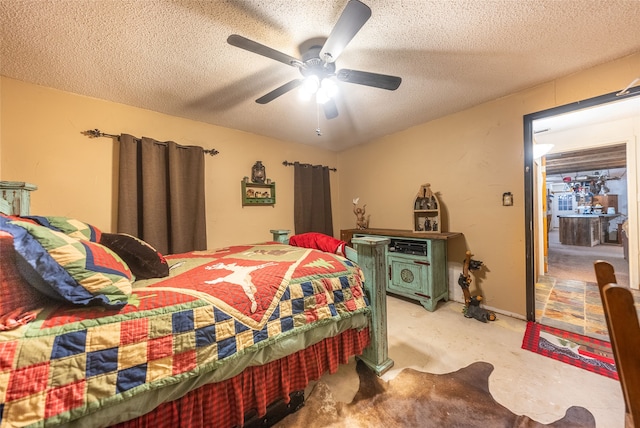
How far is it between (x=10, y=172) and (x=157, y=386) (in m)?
2.57

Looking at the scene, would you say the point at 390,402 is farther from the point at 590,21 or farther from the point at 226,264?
the point at 590,21

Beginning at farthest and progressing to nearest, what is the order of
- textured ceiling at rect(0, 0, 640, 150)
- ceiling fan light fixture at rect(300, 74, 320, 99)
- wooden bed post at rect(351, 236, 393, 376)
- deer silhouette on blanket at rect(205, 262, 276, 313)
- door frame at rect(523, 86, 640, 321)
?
door frame at rect(523, 86, 640, 321), ceiling fan light fixture at rect(300, 74, 320, 99), wooden bed post at rect(351, 236, 393, 376), textured ceiling at rect(0, 0, 640, 150), deer silhouette on blanket at rect(205, 262, 276, 313)

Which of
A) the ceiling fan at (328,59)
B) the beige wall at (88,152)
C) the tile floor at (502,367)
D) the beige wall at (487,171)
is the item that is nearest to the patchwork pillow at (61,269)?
the ceiling fan at (328,59)

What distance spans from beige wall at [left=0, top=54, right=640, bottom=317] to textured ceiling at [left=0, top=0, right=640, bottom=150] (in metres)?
0.19

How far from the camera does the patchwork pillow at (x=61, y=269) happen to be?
0.75 metres

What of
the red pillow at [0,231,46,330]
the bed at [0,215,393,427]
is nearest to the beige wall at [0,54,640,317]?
the bed at [0,215,393,427]

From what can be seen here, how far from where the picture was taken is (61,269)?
0.78 meters

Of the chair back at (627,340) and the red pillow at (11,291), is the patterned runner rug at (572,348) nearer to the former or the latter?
the chair back at (627,340)

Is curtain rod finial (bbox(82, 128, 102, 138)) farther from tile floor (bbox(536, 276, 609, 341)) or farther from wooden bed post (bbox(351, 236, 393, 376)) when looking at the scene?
tile floor (bbox(536, 276, 609, 341))

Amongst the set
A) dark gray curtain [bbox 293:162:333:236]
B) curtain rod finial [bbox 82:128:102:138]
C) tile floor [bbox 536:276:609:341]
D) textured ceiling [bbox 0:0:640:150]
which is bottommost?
tile floor [bbox 536:276:609:341]

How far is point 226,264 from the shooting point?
1.46 metres

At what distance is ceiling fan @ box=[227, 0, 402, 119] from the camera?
1167 millimetres

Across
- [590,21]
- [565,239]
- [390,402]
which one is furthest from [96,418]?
[565,239]

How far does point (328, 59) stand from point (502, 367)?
2.41 m
